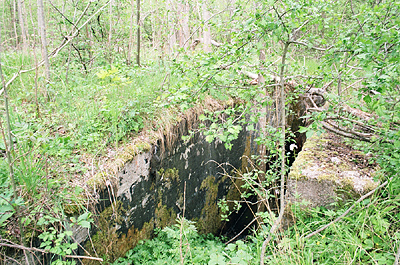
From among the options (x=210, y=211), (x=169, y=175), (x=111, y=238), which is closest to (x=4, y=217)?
(x=111, y=238)

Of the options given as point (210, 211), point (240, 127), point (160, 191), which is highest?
point (240, 127)

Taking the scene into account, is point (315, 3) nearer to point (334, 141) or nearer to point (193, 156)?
point (334, 141)

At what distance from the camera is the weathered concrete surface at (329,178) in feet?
7.77

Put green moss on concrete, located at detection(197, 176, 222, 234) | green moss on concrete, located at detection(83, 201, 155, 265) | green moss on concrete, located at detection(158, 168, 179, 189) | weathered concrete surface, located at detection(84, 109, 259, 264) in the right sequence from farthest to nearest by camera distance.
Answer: green moss on concrete, located at detection(197, 176, 222, 234) → green moss on concrete, located at detection(158, 168, 179, 189) → weathered concrete surface, located at detection(84, 109, 259, 264) → green moss on concrete, located at detection(83, 201, 155, 265)

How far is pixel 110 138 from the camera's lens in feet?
9.01

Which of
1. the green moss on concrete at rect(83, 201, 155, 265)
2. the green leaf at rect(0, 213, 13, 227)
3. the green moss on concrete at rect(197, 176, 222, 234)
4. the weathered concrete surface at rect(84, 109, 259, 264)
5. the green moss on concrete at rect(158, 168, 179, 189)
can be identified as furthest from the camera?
the green moss on concrete at rect(197, 176, 222, 234)

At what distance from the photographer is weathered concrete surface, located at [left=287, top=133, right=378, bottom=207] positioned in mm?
2367

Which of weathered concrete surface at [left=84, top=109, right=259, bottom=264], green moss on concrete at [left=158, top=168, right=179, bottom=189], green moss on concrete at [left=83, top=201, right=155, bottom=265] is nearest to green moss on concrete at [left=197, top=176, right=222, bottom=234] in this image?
weathered concrete surface at [left=84, top=109, right=259, bottom=264]

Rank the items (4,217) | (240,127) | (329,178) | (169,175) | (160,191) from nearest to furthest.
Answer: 1. (4,217)
2. (240,127)
3. (329,178)
4. (160,191)
5. (169,175)

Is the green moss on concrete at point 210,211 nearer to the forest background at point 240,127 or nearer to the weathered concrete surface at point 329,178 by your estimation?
the forest background at point 240,127

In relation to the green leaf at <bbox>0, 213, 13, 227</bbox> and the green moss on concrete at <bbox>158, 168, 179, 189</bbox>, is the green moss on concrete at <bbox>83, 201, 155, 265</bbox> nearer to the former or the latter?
the green moss on concrete at <bbox>158, 168, 179, 189</bbox>

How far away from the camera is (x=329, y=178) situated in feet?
7.99

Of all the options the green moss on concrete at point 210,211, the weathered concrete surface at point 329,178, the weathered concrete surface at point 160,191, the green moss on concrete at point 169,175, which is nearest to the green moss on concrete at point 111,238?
the weathered concrete surface at point 160,191

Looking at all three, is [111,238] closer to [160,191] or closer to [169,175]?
[160,191]
